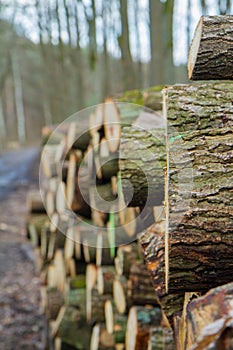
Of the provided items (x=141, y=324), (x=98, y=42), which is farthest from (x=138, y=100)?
(x=98, y=42)

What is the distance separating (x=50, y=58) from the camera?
12.1m

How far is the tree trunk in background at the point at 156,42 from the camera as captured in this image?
596cm

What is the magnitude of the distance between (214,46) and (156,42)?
4.83 metres

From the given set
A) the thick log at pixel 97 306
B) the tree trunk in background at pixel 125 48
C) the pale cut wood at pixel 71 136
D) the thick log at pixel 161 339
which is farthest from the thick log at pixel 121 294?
the tree trunk in background at pixel 125 48

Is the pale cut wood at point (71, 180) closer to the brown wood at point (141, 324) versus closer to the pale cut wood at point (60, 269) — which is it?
the pale cut wood at point (60, 269)

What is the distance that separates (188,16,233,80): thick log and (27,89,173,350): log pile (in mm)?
392

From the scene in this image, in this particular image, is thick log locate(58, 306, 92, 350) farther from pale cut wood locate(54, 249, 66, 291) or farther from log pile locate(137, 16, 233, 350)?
log pile locate(137, 16, 233, 350)

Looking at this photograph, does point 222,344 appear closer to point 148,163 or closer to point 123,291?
point 148,163

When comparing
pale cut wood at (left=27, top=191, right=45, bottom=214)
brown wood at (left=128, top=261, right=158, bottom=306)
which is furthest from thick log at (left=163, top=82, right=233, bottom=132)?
pale cut wood at (left=27, top=191, right=45, bottom=214)

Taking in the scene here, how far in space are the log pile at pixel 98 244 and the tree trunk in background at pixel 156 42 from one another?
2.52 meters

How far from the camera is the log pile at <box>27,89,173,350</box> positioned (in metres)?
2.11

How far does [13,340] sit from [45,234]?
38.0 inches

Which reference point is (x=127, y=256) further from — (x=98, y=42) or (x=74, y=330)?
(x=98, y=42)

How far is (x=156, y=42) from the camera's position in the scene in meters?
6.05
